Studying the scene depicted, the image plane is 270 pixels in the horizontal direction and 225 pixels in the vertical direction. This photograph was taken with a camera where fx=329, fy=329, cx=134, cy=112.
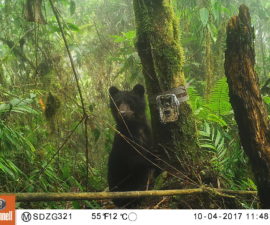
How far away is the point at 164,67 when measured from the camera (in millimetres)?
2771

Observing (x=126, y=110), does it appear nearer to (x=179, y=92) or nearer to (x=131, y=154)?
(x=131, y=154)

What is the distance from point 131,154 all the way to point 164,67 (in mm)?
1495

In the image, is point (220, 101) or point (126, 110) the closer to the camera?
point (220, 101)

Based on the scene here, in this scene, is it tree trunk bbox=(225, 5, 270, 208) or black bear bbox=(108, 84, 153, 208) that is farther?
black bear bbox=(108, 84, 153, 208)

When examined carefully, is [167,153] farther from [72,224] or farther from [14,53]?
[14,53]

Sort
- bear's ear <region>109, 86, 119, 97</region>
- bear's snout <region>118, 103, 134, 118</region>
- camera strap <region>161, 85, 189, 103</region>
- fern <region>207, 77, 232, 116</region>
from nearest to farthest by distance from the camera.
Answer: camera strap <region>161, 85, 189, 103</region> → fern <region>207, 77, 232, 116</region> → bear's snout <region>118, 103, 134, 118</region> → bear's ear <region>109, 86, 119, 97</region>

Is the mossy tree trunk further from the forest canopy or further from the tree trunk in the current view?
the tree trunk

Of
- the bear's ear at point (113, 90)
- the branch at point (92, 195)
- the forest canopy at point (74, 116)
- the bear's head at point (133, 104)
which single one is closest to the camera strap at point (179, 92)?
the forest canopy at point (74, 116)

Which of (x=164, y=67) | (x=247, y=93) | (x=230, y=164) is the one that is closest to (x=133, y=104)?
(x=164, y=67)

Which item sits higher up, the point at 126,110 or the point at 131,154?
the point at 126,110

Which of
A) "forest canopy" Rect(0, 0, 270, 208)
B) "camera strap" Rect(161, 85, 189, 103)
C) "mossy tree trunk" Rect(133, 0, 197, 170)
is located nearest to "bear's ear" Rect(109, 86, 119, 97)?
"forest canopy" Rect(0, 0, 270, 208)

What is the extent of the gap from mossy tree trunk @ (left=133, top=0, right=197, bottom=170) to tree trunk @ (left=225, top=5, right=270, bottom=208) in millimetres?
645

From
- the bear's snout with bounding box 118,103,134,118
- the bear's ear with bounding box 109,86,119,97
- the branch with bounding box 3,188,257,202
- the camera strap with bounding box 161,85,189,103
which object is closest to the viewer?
the branch with bounding box 3,188,257,202

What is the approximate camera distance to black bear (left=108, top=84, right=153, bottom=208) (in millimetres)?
3837
